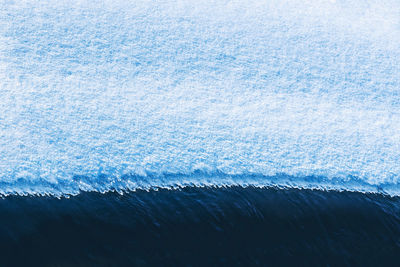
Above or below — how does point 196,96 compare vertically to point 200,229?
above

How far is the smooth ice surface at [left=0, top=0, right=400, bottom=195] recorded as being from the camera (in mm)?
4504

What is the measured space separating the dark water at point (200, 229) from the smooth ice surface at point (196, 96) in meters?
0.16

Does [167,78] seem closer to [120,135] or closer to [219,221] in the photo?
[120,135]

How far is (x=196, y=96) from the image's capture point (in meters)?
5.30

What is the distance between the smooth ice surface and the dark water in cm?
16

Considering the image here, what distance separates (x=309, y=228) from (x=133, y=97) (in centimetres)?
220

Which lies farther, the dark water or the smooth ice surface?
the smooth ice surface

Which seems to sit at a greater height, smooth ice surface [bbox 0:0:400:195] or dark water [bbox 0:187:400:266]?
smooth ice surface [bbox 0:0:400:195]

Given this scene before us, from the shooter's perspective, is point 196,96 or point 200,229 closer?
point 200,229

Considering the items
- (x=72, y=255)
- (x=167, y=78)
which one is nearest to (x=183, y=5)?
(x=167, y=78)

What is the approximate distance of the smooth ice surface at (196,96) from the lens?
450cm

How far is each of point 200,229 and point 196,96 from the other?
1682 mm

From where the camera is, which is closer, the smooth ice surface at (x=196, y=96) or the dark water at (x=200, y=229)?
the dark water at (x=200, y=229)

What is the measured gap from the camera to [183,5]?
20.9 feet
